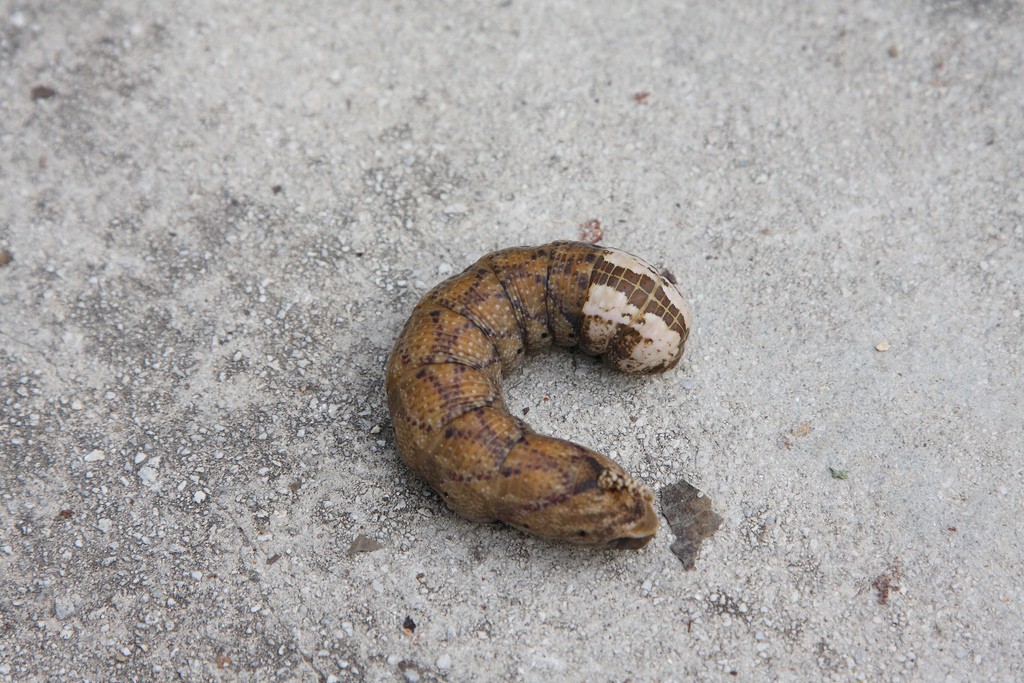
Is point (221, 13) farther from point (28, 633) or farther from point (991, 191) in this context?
point (991, 191)

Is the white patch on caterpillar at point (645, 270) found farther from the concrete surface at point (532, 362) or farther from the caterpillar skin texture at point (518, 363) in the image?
the concrete surface at point (532, 362)

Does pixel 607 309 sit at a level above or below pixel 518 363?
above

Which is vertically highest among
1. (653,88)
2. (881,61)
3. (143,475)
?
(881,61)

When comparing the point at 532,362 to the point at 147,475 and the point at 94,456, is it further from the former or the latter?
the point at 94,456

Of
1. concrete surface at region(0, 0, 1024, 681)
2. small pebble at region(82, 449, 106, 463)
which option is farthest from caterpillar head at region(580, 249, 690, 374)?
small pebble at region(82, 449, 106, 463)

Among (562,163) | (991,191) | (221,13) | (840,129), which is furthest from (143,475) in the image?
(991,191)

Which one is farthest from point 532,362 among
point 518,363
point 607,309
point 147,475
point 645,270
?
point 147,475

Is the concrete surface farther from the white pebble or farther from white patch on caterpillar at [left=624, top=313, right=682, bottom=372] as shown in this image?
white patch on caterpillar at [left=624, top=313, right=682, bottom=372]
